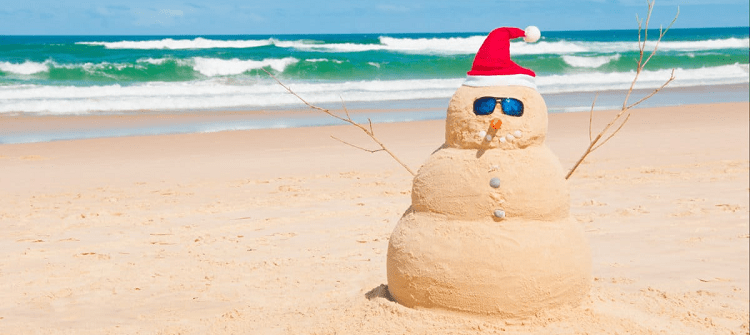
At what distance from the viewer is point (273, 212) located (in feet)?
26.1

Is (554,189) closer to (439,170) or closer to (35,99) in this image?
(439,170)

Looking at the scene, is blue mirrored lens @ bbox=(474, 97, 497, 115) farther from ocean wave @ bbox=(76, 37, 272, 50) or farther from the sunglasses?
ocean wave @ bbox=(76, 37, 272, 50)

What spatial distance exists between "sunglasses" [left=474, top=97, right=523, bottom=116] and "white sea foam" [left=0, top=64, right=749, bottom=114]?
48.2ft

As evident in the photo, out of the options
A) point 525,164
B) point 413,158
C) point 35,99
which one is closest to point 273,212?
point 413,158

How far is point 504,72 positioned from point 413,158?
23.3 feet

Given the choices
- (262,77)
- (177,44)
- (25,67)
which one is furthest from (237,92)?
(177,44)

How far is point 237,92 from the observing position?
22.0 metres

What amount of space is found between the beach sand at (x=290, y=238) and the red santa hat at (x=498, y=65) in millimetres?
1245

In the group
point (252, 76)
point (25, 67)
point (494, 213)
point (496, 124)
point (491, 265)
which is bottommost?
point (252, 76)

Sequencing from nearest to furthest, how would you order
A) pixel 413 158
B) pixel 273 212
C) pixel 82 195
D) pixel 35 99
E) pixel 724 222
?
pixel 724 222, pixel 273 212, pixel 82 195, pixel 413 158, pixel 35 99

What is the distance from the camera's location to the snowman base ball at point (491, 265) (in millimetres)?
3906

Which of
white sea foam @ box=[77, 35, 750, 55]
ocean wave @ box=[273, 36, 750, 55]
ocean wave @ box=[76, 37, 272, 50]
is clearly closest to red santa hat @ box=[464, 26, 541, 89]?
white sea foam @ box=[77, 35, 750, 55]

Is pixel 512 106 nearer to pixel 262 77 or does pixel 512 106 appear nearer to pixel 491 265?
pixel 491 265

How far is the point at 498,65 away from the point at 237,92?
18587 millimetres
